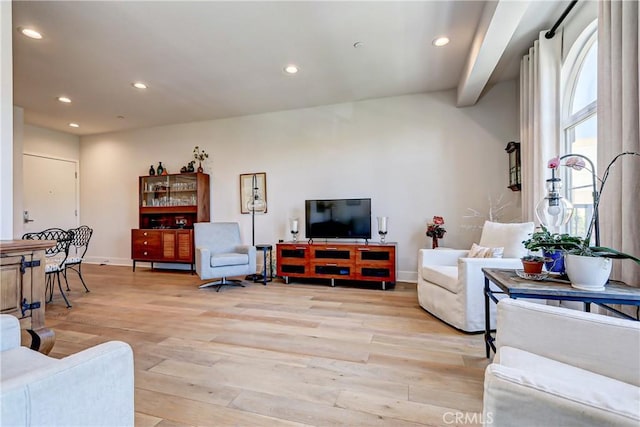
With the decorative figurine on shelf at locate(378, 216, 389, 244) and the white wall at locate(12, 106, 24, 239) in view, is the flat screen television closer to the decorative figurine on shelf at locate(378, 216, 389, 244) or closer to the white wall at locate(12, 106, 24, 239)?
the decorative figurine on shelf at locate(378, 216, 389, 244)

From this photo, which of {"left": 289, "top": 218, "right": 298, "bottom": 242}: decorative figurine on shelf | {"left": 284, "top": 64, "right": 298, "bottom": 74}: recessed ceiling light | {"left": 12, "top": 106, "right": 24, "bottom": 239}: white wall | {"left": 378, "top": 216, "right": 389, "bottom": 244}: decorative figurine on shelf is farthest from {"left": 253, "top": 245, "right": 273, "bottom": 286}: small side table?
{"left": 12, "top": 106, "right": 24, "bottom": 239}: white wall

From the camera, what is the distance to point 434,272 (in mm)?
2850

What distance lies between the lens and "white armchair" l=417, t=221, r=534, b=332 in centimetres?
240

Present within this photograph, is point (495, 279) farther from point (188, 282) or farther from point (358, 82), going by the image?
point (188, 282)

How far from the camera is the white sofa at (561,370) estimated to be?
78 centimetres

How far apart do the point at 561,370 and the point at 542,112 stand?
9.00 ft

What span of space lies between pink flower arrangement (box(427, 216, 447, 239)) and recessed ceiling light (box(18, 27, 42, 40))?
186 inches

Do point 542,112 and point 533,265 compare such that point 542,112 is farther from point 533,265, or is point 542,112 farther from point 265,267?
point 265,267

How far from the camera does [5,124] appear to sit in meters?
1.96

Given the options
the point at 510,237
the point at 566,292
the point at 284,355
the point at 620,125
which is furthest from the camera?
the point at 510,237

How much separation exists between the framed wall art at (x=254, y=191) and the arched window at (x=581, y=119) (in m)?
3.98

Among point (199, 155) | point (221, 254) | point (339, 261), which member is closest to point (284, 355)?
point (339, 261)

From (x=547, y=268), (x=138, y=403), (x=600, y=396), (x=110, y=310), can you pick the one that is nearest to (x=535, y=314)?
(x=600, y=396)

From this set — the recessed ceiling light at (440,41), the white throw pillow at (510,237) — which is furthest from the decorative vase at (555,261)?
the recessed ceiling light at (440,41)
